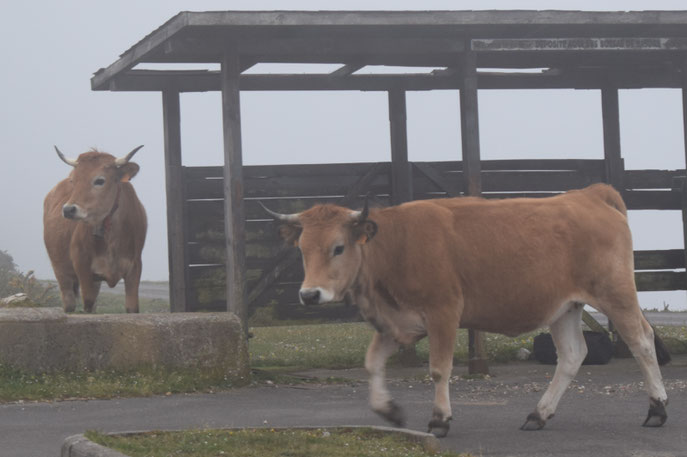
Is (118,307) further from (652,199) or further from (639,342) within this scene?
(639,342)

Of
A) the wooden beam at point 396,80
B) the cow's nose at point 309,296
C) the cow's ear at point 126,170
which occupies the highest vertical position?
the wooden beam at point 396,80

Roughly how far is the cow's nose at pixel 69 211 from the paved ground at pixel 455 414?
283 centimetres

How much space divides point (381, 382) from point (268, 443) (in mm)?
1518

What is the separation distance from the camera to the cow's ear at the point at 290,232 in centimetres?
995

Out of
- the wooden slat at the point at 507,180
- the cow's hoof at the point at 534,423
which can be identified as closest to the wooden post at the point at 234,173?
the wooden slat at the point at 507,180

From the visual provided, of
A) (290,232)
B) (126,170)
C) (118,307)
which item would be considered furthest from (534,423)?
(118,307)

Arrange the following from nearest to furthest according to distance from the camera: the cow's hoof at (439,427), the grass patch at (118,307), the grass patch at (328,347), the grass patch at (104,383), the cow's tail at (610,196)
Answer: the cow's hoof at (439,427)
the cow's tail at (610,196)
the grass patch at (104,383)
the grass patch at (328,347)
the grass patch at (118,307)

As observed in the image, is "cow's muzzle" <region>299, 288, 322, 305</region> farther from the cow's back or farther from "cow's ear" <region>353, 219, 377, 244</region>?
the cow's back

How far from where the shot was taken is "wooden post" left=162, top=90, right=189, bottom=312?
1681cm

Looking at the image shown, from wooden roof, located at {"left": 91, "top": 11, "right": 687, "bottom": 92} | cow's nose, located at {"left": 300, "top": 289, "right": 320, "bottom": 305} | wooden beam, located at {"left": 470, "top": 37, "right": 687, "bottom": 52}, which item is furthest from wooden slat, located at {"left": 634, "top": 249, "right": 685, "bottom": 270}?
cow's nose, located at {"left": 300, "top": 289, "right": 320, "bottom": 305}

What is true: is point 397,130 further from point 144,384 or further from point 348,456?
point 348,456

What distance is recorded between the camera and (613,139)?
17.8m

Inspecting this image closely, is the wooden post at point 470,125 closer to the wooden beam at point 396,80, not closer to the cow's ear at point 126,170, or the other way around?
the wooden beam at point 396,80

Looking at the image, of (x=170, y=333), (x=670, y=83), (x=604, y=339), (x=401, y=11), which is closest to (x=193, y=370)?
(x=170, y=333)
